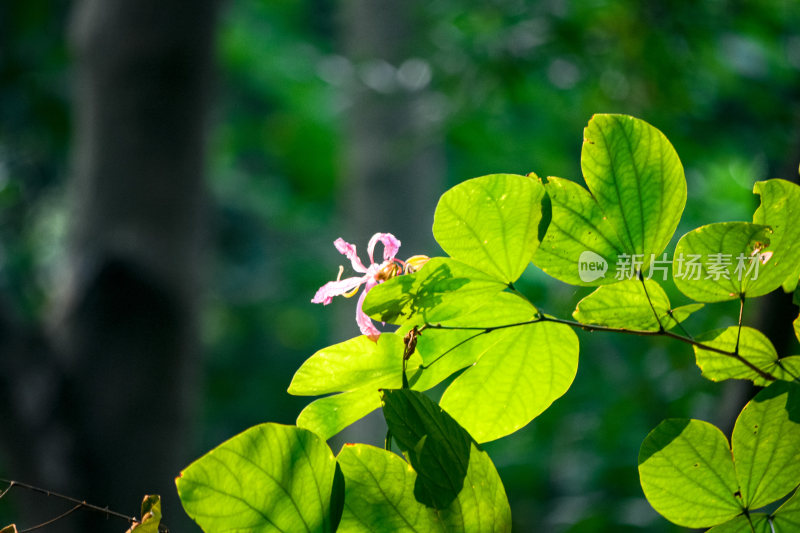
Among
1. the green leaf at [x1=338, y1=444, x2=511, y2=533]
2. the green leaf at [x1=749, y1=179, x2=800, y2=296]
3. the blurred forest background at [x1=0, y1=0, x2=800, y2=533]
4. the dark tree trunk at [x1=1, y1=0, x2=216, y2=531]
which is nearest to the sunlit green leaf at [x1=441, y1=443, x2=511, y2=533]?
the green leaf at [x1=338, y1=444, x2=511, y2=533]

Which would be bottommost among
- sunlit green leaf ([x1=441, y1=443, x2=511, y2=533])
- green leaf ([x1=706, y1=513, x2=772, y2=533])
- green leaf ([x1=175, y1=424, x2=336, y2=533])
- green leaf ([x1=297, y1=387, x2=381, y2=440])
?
green leaf ([x1=706, y1=513, x2=772, y2=533])

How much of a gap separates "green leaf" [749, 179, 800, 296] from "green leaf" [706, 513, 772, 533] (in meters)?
0.08

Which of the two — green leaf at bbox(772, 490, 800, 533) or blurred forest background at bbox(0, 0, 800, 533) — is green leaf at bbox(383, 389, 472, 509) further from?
blurred forest background at bbox(0, 0, 800, 533)

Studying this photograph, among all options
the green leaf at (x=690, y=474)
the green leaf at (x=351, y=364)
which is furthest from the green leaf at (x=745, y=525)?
the green leaf at (x=351, y=364)

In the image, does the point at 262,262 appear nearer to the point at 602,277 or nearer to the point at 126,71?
the point at 126,71

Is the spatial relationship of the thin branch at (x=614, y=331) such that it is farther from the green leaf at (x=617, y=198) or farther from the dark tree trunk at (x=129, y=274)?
the dark tree trunk at (x=129, y=274)

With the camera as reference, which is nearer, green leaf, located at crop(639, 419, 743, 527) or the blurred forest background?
green leaf, located at crop(639, 419, 743, 527)

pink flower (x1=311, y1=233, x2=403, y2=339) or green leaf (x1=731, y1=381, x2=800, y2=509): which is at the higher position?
pink flower (x1=311, y1=233, x2=403, y2=339)

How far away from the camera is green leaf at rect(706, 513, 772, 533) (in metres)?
0.21

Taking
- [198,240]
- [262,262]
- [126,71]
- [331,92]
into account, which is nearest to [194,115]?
[126,71]

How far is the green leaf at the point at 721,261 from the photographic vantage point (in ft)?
0.69

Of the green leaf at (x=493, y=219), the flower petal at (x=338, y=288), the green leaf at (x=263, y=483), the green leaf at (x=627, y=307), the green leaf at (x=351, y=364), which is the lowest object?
the green leaf at (x=263, y=483)

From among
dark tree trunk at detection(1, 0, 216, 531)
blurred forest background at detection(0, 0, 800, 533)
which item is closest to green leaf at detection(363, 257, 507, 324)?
blurred forest background at detection(0, 0, 800, 533)

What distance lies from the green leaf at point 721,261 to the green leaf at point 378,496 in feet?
0.37
